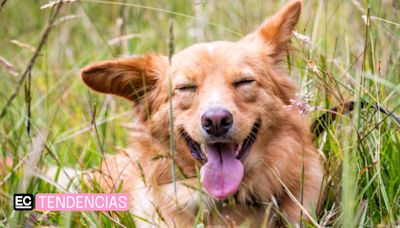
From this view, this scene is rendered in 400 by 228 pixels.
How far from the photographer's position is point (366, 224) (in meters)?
3.31

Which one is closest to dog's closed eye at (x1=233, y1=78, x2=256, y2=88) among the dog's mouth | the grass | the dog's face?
the dog's face

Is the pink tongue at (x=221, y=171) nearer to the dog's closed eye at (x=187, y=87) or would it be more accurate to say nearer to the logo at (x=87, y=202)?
the dog's closed eye at (x=187, y=87)

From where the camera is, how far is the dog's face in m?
3.49

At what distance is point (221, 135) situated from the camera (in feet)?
11.3

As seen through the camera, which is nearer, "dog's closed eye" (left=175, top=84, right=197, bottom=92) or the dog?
the dog

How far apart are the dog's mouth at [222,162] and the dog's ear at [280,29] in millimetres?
600

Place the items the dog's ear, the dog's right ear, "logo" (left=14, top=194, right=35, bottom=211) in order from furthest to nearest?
1. the dog's ear
2. the dog's right ear
3. "logo" (left=14, top=194, right=35, bottom=211)

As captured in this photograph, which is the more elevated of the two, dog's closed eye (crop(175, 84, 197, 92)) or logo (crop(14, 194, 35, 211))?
dog's closed eye (crop(175, 84, 197, 92))

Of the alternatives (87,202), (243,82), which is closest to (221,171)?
(243,82)

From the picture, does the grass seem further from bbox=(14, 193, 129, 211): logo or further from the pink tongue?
the pink tongue

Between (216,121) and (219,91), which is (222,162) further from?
(219,91)

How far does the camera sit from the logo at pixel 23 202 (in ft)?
10.8

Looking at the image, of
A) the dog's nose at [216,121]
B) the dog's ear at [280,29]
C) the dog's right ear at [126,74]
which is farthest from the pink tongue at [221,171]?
the dog's ear at [280,29]

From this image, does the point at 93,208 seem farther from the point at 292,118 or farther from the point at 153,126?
the point at 292,118
